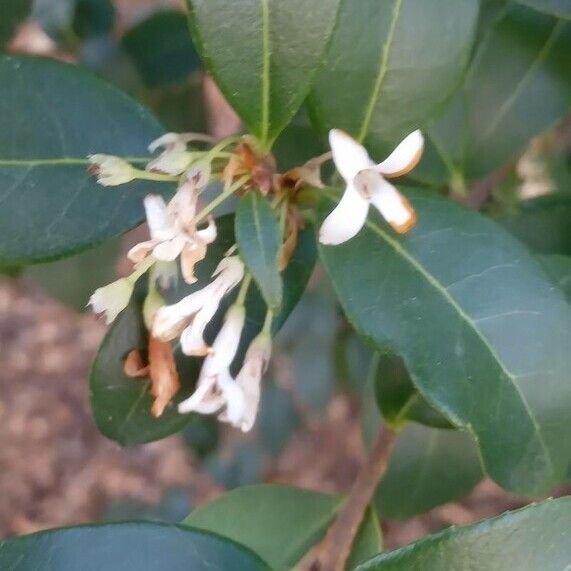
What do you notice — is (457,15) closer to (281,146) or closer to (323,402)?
(281,146)

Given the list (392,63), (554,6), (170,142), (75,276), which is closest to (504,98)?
(554,6)

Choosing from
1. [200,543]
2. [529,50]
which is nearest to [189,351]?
[200,543]

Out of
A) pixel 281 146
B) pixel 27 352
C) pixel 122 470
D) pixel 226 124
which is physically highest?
pixel 281 146

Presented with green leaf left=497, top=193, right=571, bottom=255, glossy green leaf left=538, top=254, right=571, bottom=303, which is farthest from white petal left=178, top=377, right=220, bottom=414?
green leaf left=497, top=193, right=571, bottom=255

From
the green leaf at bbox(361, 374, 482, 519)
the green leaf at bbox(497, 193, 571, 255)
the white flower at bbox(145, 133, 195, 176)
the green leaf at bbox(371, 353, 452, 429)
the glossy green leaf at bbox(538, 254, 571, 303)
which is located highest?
the white flower at bbox(145, 133, 195, 176)

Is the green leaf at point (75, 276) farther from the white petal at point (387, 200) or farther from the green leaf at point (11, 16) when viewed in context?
the white petal at point (387, 200)

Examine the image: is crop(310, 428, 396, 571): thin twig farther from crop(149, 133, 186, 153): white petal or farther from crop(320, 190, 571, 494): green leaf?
crop(149, 133, 186, 153): white petal
